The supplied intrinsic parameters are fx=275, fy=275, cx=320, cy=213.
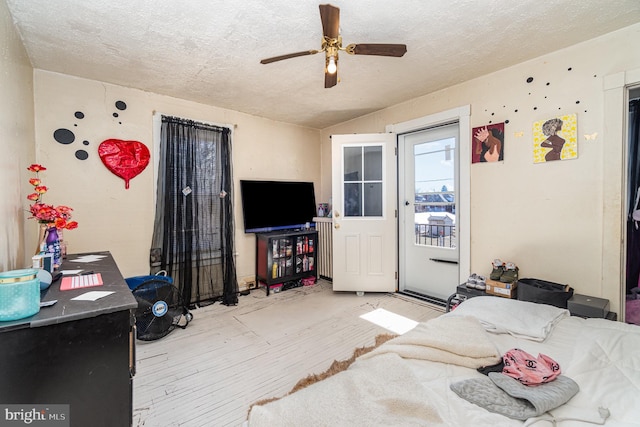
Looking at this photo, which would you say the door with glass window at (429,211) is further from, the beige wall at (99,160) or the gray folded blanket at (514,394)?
the beige wall at (99,160)

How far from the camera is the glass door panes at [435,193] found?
3.28 m

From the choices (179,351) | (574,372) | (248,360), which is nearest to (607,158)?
(574,372)

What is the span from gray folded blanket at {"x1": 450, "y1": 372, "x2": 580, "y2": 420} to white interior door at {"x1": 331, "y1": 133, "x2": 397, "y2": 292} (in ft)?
8.54

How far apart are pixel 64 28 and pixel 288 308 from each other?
3137 millimetres

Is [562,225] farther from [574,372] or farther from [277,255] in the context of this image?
[277,255]

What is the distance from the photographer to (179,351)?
7.73 ft

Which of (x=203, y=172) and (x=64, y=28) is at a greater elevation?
(x=64, y=28)

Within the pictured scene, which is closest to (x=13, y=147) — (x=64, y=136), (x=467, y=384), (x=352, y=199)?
(x=64, y=136)

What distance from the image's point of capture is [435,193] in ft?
11.2

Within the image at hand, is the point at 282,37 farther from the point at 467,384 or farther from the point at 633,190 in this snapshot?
the point at 633,190

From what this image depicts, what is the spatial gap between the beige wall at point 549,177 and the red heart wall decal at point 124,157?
11.3ft

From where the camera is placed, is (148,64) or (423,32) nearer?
(423,32)

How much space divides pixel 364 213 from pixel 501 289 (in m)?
1.81

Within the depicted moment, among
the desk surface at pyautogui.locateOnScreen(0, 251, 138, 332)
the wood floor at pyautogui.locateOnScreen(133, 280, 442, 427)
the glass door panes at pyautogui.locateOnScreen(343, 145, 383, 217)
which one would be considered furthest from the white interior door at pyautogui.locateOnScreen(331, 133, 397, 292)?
the desk surface at pyautogui.locateOnScreen(0, 251, 138, 332)
